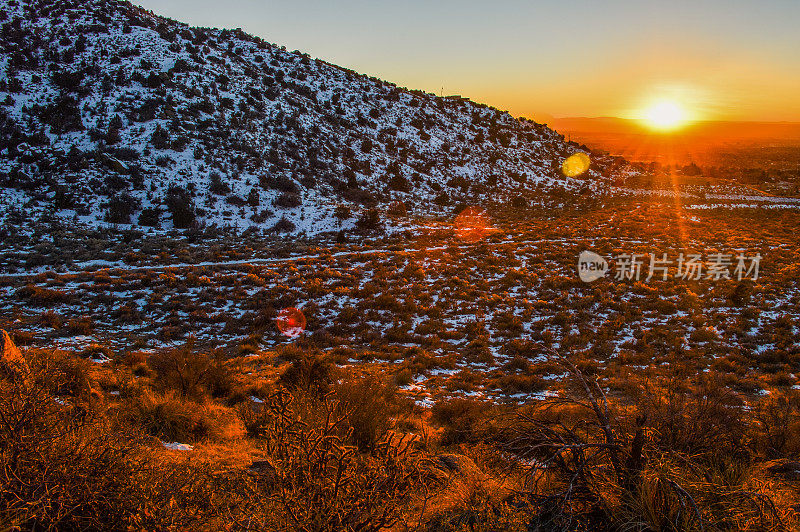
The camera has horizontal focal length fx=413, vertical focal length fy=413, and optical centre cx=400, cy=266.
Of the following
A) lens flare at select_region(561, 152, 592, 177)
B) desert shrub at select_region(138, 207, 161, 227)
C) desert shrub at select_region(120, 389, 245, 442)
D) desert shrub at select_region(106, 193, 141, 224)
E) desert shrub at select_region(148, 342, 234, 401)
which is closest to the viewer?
desert shrub at select_region(120, 389, 245, 442)

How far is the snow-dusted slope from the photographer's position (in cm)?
2780

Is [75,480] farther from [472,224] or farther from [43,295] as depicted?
[472,224]

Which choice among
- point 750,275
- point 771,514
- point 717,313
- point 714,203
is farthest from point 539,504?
point 714,203

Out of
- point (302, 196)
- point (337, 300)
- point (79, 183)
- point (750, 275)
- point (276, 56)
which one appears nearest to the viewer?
point (337, 300)

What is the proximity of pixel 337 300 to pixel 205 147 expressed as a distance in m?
24.7

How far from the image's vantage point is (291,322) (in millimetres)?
13641

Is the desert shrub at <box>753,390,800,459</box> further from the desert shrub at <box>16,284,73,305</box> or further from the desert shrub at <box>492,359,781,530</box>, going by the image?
the desert shrub at <box>16,284,73,305</box>

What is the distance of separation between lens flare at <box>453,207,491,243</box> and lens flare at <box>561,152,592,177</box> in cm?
2299

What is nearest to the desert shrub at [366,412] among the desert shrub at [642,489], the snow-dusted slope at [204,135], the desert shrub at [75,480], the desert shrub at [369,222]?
the desert shrub at [75,480]

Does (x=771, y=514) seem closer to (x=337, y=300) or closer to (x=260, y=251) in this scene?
(x=337, y=300)


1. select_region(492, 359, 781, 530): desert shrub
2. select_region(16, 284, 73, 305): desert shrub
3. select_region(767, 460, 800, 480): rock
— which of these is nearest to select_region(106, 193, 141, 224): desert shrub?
select_region(16, 284, 73, 305): desert shrub

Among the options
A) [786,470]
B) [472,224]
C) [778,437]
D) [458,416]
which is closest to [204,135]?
[472,224]

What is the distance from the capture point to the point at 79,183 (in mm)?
27141

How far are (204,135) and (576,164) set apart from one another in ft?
152
